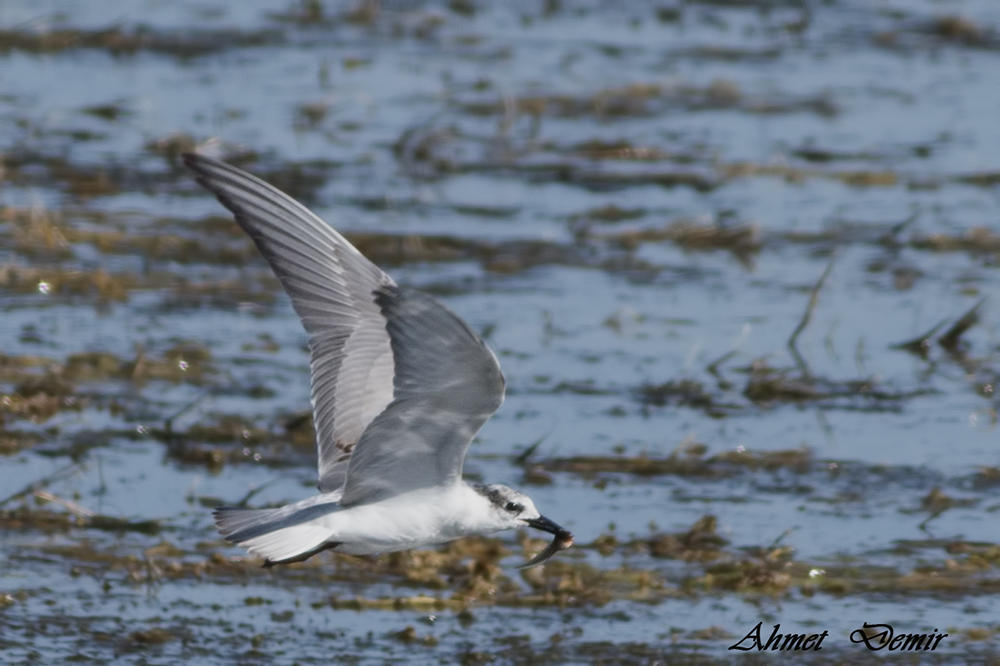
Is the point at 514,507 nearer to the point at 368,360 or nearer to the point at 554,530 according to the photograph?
the point at 554,530

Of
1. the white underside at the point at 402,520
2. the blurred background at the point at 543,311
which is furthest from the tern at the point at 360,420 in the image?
the blurred background at the point at 543,311

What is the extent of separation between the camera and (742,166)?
43.7ft

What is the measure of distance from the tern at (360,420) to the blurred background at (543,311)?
76cm

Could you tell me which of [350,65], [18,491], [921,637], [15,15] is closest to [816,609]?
[921,637]

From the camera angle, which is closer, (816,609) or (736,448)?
(816,609)

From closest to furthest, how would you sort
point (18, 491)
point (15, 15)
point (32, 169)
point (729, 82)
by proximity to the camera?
1. point (18, 491)
2. point (32, 169)
3. point (729, 82)
4. point (15, 15)

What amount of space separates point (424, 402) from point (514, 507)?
82 centimetres

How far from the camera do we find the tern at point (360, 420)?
566 centimetres

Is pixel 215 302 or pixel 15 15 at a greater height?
pixel 15 15

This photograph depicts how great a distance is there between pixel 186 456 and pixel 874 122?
8.22 metres

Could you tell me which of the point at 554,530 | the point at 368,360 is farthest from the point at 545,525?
the point at 368,360

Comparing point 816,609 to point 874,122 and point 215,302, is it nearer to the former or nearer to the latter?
point 215,302

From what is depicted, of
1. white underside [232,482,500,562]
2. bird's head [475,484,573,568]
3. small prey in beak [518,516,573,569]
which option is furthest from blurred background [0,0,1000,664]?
white underside [232,482,500,562]

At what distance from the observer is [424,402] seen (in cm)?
559
